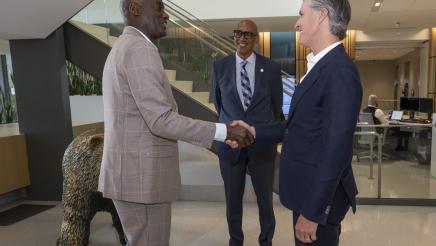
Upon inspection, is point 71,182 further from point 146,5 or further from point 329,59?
point 329,59

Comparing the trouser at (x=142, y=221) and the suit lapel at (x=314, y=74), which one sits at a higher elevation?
the suit lapel at (x=314, y=74)

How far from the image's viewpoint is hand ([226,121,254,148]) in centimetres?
172

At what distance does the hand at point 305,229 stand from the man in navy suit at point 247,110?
1.19 metres

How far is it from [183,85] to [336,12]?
3.16 metres

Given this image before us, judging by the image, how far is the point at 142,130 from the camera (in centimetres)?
144

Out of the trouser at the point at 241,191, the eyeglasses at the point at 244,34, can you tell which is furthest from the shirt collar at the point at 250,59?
the trouser at the point at 241,191

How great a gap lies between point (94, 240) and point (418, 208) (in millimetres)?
3374

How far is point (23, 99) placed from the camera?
411cm

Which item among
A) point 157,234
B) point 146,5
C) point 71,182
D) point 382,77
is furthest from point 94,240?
point 382,77

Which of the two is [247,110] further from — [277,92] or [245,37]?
[245,37]

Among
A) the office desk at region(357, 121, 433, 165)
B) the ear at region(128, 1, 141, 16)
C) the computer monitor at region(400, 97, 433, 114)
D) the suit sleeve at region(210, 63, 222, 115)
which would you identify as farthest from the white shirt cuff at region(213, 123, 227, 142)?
the computer monitor at region(400, 97, 433, 114)

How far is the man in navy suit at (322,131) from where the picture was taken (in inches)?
48.6

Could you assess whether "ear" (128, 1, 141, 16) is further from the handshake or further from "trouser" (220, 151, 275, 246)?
"trouser" (220, 151, 275, 246)

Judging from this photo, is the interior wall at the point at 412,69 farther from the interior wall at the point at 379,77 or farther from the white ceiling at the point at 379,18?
the white ceiling at the point at 379,18
